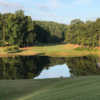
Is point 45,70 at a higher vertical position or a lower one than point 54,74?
lower

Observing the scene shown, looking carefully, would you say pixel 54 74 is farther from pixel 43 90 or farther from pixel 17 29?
pixel 17 29

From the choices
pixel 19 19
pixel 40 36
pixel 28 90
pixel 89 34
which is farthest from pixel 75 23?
pixel 28 90

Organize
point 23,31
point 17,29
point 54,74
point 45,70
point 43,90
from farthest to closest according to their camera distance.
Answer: point 23,31 < point 17,29 < point 45,70 < point 54,74 < point 43,90

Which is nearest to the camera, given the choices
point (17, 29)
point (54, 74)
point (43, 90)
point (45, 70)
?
point (43, 90)

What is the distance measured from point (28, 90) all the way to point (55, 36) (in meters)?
128

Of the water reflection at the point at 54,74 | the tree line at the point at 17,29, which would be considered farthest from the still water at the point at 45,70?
the tree line at the point at 17,29

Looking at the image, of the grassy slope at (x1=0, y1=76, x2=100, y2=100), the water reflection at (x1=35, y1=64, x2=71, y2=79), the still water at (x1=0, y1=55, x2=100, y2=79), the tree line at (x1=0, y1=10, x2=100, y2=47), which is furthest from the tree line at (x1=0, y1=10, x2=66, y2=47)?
the grassy slope at (x1=0, y1=76, x2=100, y2=100)

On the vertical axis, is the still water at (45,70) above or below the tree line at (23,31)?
below

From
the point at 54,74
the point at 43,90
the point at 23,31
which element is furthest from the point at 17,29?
the point at 43,90

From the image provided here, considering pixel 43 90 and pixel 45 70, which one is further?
pixel 45 70

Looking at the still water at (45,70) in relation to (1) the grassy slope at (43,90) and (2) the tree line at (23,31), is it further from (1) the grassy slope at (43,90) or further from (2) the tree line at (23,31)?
(2) the tree line at (23,31)

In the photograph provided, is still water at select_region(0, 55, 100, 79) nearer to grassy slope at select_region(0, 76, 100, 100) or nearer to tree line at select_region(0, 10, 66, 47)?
grassy slope at select_region(0, 76, 100, 100)

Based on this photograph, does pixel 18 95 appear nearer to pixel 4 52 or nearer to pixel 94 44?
pixel 4 52

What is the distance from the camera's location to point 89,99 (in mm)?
5223
